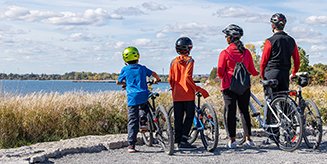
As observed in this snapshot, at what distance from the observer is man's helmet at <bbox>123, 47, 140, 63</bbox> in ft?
27.8

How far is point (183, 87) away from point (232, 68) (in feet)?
2.59

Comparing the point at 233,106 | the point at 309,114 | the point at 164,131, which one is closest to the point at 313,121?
the point at 309,114

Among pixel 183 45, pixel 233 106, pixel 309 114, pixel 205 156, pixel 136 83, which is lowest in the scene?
pixel 205 156

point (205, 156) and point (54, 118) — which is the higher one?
point (54, 118)

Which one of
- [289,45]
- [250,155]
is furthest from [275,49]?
[250,155]

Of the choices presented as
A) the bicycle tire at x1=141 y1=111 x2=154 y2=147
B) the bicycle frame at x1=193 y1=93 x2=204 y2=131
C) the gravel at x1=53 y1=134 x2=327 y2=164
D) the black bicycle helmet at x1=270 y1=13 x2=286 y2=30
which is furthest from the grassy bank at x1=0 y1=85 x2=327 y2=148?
the black bicycle helmet at x1=270 y1=13 x2=286 y2=30

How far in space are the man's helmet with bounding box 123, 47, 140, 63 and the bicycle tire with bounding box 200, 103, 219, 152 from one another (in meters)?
1.25

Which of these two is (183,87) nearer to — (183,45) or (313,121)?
(183,45)

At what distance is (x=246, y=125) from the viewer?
891 cm

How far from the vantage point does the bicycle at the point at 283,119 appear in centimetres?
835

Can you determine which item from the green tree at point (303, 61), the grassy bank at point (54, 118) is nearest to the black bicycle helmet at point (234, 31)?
the grassy bank at point (54, 118)

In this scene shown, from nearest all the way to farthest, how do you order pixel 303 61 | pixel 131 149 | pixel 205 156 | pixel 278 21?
pixel 205 156 → pixel 131 149 → pixel 278 21 → pixel 303 61

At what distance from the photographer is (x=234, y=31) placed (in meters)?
8.57

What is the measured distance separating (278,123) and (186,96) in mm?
1473
